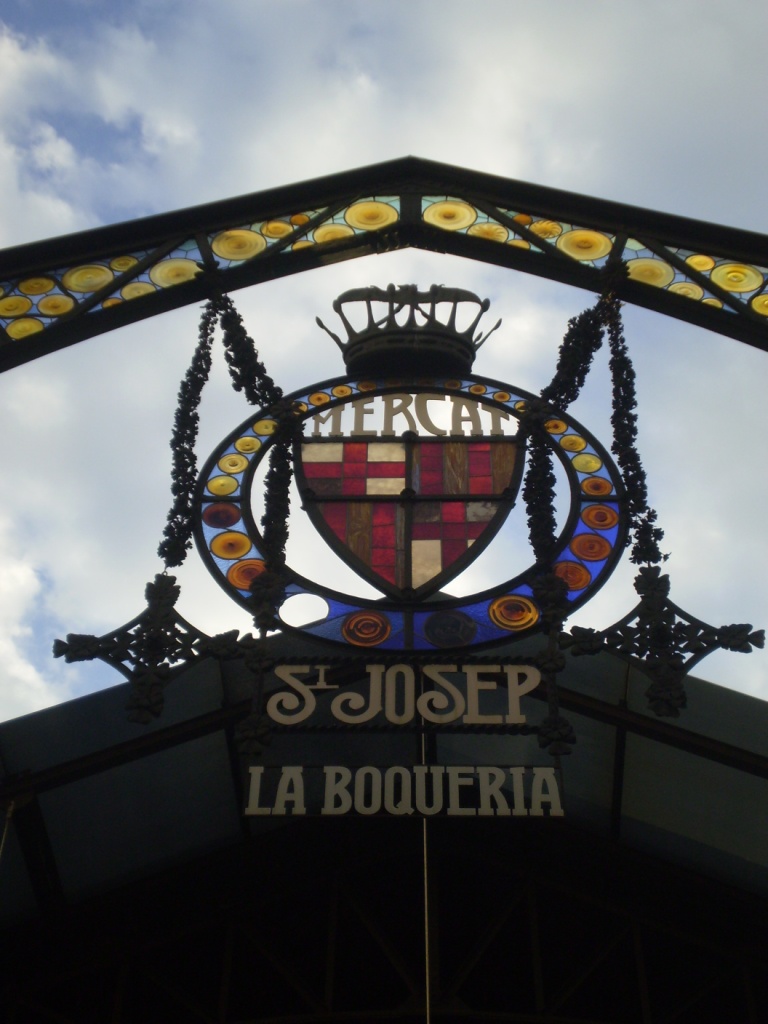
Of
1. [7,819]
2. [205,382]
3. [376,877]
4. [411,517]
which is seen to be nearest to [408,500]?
[411,517]

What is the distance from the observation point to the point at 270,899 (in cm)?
1312

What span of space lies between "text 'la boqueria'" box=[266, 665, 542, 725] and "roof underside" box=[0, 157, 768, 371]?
3.51 meters

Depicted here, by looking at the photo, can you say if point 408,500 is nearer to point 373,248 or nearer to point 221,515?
point 221,515

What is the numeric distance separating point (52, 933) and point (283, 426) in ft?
18.9

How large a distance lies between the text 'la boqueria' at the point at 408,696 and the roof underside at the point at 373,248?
3.51 meters

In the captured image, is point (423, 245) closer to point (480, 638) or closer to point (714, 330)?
point (714, 330)

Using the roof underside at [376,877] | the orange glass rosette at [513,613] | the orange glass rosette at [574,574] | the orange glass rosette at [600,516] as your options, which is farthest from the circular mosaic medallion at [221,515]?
the orange glass rosette at [600,516]

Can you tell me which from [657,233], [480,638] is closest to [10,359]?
[480,638]

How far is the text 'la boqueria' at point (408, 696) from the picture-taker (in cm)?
829

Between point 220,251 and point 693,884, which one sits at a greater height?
point 220,251

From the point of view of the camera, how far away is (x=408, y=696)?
331 inches

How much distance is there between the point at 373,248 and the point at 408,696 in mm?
4889

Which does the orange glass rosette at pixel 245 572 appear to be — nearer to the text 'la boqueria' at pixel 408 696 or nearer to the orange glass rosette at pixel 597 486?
the text 'la boqueria' at pixel 408 696

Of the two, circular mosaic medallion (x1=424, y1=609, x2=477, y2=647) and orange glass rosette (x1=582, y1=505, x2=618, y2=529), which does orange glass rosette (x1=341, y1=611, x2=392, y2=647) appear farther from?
orange glass rosette (x1=582, y1=505, x2=618, y2=529)
